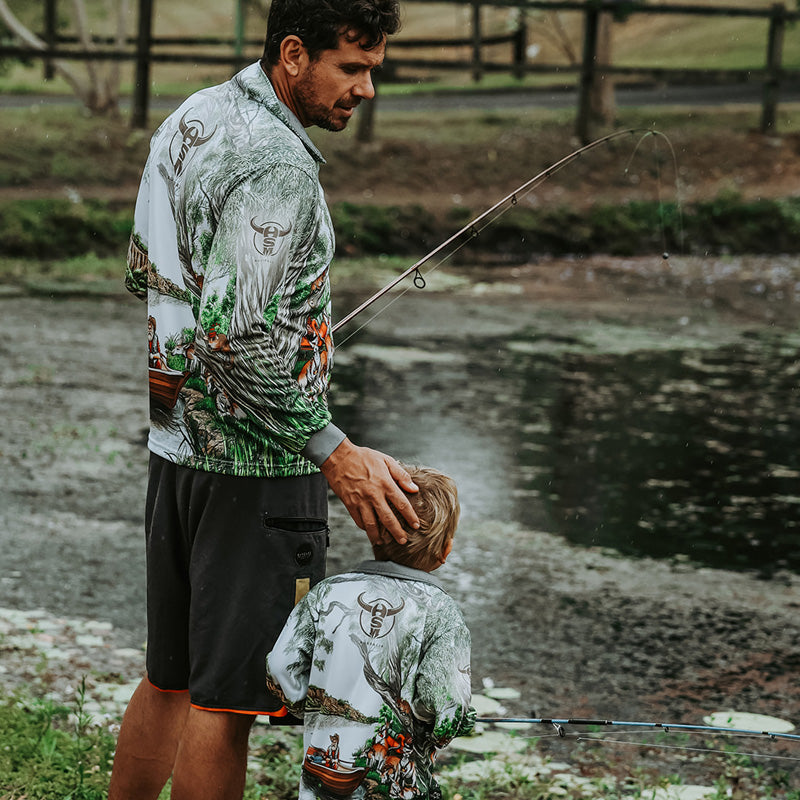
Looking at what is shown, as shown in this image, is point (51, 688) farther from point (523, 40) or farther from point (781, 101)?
point (523, 40)

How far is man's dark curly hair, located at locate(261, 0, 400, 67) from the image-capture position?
243 cm

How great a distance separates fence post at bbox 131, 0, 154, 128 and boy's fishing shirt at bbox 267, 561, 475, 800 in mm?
15009

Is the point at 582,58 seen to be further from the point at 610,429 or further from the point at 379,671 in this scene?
the point at 379,671

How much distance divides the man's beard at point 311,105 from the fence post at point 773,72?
1752cm

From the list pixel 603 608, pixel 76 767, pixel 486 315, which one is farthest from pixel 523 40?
pixel 76 767

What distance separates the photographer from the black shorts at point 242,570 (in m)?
2.52

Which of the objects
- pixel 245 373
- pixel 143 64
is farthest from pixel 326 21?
pixel 143 64

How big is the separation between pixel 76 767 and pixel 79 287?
28.3 ft

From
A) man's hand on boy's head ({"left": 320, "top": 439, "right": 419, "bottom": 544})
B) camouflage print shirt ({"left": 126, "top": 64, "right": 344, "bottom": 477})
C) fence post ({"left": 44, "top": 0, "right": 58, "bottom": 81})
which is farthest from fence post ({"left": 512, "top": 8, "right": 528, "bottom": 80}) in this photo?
man's hand on boy's head ({"left": 320, "top": 439, "right": 419, "bottom": 544})

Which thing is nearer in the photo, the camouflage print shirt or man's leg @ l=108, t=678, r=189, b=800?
the camouflage print shirt

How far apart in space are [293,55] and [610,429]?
5.38m

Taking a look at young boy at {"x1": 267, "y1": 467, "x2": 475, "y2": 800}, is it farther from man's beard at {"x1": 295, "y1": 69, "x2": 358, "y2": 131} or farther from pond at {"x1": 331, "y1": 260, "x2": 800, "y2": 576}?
pond at {"x1": 331, "y1": 260, "x2": 800, "y2": 576}

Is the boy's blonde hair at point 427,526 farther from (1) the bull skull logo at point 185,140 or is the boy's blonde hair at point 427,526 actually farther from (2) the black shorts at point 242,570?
(1) the bull skull logo at point 185,140

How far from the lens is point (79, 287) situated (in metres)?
11.5
